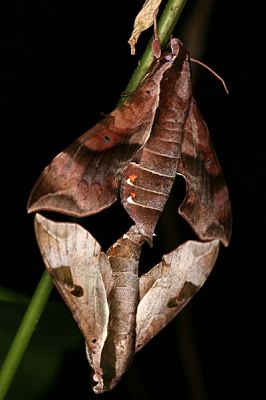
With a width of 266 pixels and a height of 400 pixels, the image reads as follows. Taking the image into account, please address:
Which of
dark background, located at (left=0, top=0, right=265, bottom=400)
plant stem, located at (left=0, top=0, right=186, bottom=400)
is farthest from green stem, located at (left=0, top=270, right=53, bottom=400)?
dark background, located at (left=0, top=0, right=265, bottom=400)

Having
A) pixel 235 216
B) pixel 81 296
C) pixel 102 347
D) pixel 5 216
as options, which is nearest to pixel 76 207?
pixel 81 296

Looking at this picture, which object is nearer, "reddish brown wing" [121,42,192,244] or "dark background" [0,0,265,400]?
"reddish brown wing" [121,42,192,244]

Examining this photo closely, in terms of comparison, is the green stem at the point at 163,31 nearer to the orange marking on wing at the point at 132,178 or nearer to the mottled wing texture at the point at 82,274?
the orange marking on wing at the point at 132,178

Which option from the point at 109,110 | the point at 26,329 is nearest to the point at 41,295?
the point at 26,329

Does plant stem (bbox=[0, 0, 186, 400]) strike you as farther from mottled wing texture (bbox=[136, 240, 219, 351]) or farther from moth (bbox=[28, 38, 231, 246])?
mottled wing texture (bbox=[136, 240, 219, 351])

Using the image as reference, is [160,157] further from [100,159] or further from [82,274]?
[82,274]

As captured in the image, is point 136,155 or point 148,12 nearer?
point 148,12
